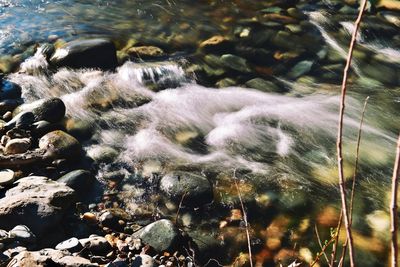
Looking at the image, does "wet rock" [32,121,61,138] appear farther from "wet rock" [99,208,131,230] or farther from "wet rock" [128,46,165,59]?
"wet rock" [128,46,165,59]

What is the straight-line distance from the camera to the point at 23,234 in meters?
4.00

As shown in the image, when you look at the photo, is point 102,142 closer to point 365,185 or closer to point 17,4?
point 365,185

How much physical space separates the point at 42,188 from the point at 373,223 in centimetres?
372

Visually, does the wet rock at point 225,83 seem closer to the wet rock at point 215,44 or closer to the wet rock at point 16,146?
the wet rock at point 215,44

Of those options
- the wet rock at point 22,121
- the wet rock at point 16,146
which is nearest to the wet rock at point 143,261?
the wet rock at point 16,146

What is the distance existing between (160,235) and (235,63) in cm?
453

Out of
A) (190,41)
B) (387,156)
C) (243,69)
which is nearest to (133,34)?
(190,41)

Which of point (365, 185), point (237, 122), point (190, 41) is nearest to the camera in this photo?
point (365, 185)

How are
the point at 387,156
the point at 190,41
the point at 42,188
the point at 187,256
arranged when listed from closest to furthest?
the point at 187,256 < the point at 42,188 < the point at 387,156 < the point at 190,41

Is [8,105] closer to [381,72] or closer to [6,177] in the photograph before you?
[6,177]

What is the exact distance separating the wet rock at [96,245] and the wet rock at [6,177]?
1290mm

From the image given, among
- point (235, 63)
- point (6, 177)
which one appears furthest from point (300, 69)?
point (6, 177)

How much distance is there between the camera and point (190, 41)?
28.4ft

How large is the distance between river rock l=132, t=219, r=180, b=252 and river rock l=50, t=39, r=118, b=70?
411cm
